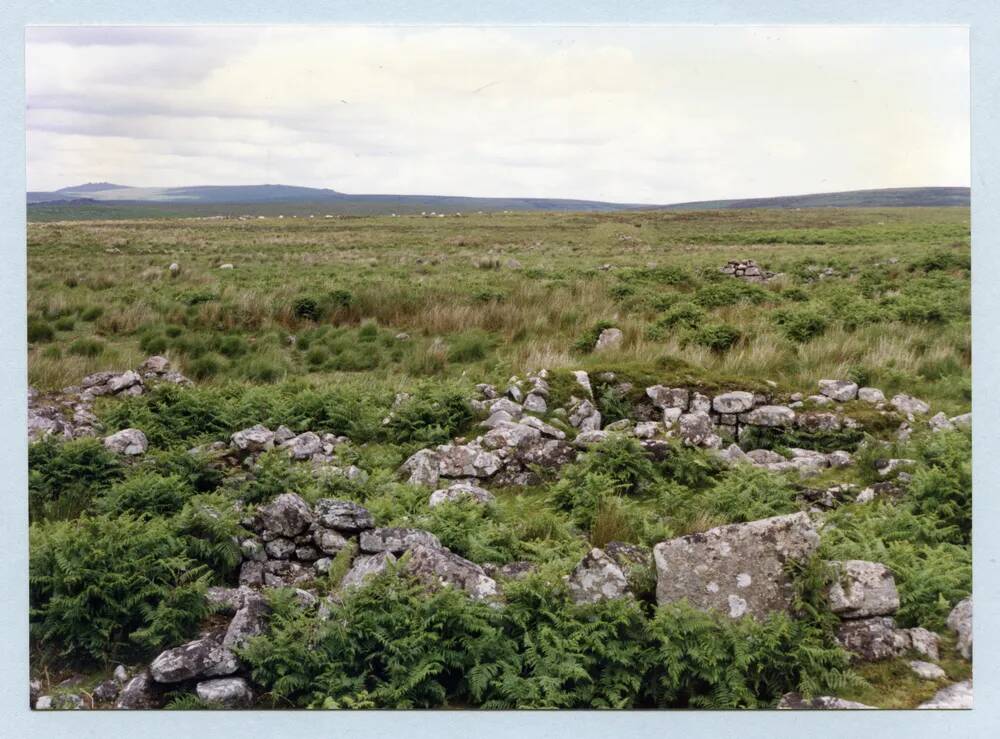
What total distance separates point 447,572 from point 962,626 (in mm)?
4387

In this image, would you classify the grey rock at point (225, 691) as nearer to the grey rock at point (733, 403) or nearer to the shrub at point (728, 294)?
the grey rock at point (733, 403)

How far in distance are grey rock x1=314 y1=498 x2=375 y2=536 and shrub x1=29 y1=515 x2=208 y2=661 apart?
115 cm

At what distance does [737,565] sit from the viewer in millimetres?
6207

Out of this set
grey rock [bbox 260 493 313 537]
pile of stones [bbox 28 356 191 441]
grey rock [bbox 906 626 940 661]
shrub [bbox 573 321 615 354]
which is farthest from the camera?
shrub [bbox 573 321 615 354]

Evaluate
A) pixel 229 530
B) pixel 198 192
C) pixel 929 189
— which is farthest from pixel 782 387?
pixel 198 192

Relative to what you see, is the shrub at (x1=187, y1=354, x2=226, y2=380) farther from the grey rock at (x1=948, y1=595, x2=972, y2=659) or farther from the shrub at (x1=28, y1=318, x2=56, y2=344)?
the grey rock at (x1=948, y1=595, x2=972, y2=659)

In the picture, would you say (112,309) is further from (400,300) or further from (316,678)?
(316,678)

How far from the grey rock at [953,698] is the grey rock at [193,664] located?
217 inches

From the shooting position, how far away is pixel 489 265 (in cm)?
2505

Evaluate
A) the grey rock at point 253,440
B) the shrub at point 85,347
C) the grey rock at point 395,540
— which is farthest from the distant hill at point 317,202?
the grey rock at point 395,540

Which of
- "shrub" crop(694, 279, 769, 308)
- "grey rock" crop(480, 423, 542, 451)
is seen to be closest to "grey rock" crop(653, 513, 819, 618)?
"grey rock" crop(480, 423, 542, 451)

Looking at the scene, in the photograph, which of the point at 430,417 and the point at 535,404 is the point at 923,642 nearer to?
the point at 535,404

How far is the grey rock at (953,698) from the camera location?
6.20 metres

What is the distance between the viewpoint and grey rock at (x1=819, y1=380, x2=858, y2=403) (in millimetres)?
10695
